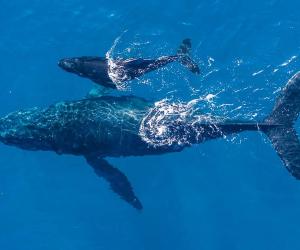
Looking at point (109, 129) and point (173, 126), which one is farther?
point (109, 129)

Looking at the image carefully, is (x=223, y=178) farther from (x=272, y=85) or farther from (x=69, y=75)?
(x=69, y=75)

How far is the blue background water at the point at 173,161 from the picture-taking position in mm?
20859

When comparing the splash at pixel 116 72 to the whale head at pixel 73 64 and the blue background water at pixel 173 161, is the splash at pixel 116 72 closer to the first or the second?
the whale head at pixel 73 64

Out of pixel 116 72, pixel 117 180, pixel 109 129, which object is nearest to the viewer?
pixel 116 72

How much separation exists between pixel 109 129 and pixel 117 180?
2.70m

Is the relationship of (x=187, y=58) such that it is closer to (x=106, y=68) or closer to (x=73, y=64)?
(x=106, y=68)

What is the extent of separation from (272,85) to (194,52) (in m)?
3.84

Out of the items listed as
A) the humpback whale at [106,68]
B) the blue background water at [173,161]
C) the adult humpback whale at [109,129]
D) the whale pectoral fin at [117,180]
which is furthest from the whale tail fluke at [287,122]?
the whale pectoral fin at [117,180]

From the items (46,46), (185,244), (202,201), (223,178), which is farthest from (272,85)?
(46,46)

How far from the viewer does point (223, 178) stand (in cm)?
2120

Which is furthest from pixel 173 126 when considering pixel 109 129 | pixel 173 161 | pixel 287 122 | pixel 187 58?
pixel 287 122

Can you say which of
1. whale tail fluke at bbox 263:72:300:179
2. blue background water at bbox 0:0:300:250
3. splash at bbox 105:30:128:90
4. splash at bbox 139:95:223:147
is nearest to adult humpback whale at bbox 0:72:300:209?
splash at bbox 139:95:223:147

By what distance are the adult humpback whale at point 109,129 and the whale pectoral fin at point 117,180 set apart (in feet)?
0.14

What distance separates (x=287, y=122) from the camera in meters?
16.7
